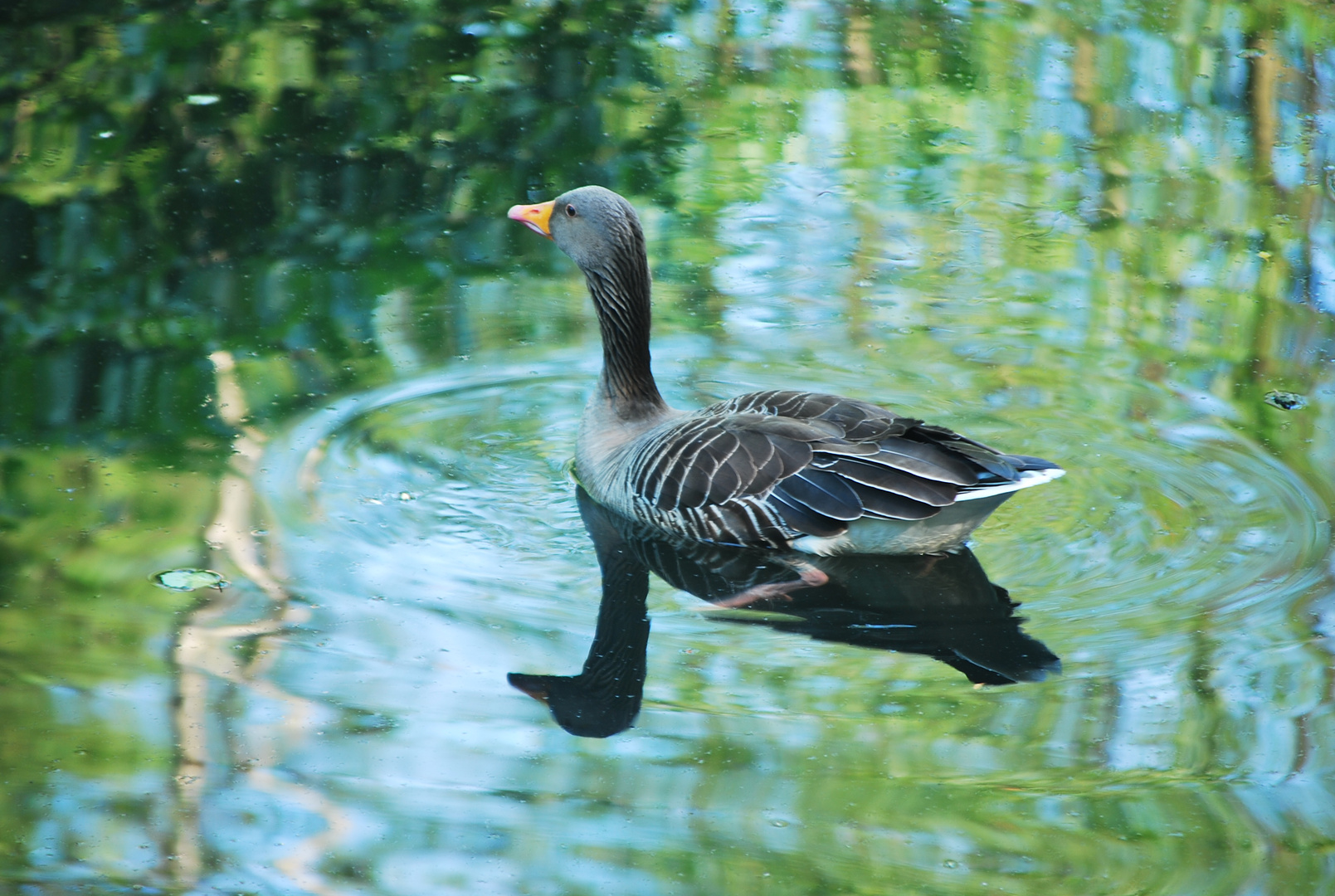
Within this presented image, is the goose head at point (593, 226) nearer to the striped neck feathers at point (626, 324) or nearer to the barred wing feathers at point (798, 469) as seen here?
the striped neck feathers at point (626, 324)

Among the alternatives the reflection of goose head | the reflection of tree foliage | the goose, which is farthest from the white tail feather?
the reflection of tree foliage

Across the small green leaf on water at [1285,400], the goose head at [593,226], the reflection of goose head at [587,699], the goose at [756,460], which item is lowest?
the reflection of goose head at [587,699]

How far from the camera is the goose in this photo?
542 cm

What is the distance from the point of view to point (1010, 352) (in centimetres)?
727

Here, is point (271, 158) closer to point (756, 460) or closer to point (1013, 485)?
point (756, 460)

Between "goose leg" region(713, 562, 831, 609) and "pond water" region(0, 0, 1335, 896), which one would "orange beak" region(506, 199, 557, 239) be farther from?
"goose leg" region(713, 562, 831, 609)

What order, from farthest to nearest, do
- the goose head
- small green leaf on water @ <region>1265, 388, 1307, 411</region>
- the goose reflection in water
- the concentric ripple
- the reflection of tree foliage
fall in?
1. the reflection of tree foliage
2. small green leaf on water @ <region>1265, 388, 1307, 411</region>
3. the goose head
4. the goose reflection in water
5. the concentric ripple

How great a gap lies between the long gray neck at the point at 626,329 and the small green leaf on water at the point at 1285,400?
289 cm

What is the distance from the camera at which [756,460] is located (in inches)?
224

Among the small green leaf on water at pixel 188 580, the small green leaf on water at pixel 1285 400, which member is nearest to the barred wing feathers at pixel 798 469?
the small green leaf on water at pixel 188 580

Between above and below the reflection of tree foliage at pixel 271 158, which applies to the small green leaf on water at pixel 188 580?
below

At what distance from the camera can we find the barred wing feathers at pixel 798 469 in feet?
17.7

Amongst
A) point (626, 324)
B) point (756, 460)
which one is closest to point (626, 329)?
point (626, 324)

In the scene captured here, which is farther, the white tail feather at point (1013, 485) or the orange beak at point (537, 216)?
the orange beak at point (537, 216)
